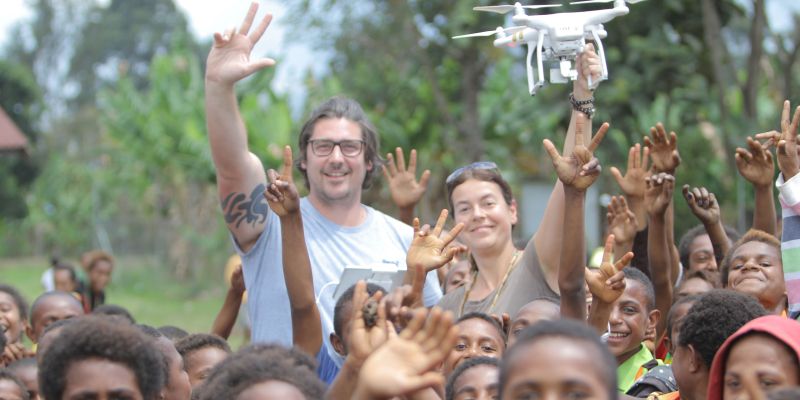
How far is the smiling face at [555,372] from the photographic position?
2582mm

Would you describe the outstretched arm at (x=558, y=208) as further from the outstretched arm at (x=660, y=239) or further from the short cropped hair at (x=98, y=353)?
the short cropped hair at (x=98, y=353)

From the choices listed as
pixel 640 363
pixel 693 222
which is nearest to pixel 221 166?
pixel 640 363

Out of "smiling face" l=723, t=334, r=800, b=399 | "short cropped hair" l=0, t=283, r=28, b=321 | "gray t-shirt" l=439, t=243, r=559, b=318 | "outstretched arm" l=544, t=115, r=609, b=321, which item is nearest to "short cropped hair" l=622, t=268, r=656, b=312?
"gray t-shirt" l=439, t=243, r=559, b=318

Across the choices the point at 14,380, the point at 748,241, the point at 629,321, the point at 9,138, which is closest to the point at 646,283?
the point at 629,321

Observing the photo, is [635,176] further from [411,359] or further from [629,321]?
[411,359]

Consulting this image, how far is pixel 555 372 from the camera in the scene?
8.52ft

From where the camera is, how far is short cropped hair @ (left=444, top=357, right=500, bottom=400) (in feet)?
11.7

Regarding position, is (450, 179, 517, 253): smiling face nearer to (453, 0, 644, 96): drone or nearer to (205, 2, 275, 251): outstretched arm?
(453, 0, 644, 96): drone

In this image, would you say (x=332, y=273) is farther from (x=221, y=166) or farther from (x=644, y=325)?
(x=644, y=325)

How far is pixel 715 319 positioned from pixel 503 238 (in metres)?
1.12

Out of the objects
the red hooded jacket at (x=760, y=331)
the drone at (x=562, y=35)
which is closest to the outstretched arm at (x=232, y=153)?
the drone at (x=562, y=35)

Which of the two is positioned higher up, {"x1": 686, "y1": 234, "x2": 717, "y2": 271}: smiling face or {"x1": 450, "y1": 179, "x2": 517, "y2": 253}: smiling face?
{"x1": 450, "y1": 179, "x2": 517, "y2": 253}: smiling face

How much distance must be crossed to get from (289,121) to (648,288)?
10934mm

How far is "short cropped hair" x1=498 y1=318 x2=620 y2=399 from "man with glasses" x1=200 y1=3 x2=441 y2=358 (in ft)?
5.35
